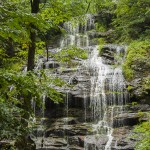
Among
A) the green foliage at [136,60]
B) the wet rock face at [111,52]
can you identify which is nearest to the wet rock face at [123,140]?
the green foliage at [136,60]

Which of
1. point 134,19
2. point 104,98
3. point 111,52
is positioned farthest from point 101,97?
point 134,19

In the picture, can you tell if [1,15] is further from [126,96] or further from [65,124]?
[126,96]

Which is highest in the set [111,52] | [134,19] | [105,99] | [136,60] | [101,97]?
[134,19]

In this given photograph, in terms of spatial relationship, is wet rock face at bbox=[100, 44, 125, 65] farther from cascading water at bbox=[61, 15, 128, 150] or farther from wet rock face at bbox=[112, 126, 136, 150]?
wet rock face at bbox=[112, 126, 136, 150]

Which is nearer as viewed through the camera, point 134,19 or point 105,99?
point 105,99

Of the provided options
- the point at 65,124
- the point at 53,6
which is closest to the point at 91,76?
the point at 65,124

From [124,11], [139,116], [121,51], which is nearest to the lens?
[139,116]

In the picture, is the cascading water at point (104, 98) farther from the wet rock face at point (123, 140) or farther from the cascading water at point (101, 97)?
the wet rock face at point (123, 140)

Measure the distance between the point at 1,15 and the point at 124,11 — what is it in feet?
58.2

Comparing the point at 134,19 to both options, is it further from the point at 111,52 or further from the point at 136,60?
the point at 136,60

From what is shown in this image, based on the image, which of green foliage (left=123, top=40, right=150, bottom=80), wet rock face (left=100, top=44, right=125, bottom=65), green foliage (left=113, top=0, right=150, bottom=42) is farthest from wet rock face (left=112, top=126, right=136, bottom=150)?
green foliage (left=113, top=0, right=150, bottom=42)

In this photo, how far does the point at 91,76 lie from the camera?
1559cm

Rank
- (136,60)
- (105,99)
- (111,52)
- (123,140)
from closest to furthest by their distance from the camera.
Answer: (123,140)
(105,99)
(136,60)
(111,52)

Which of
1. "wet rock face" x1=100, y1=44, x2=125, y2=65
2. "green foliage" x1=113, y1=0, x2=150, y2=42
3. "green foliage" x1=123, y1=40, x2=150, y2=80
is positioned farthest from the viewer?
"green foliage" x1=113, y1=0, x2=150, y2=42
